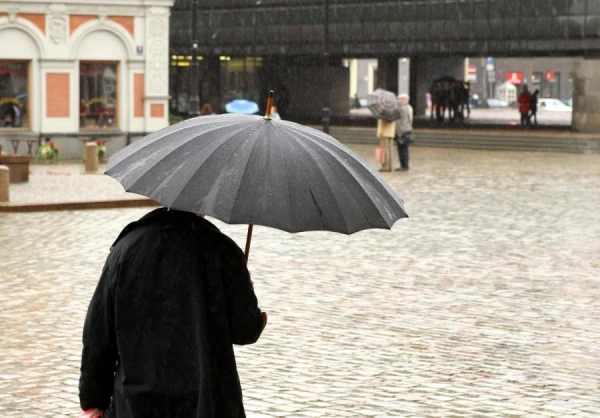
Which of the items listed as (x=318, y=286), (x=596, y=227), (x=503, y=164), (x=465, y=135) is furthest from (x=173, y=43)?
(x=318, y=286)

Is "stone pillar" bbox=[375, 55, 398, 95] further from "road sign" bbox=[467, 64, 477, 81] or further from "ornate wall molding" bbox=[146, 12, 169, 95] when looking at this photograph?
"road sign" bbox=[467, 64, 477, 81]

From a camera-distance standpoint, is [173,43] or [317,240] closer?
[317,240]

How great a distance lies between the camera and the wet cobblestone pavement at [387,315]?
7.50 m

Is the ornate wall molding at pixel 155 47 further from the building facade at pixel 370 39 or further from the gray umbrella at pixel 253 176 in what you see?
the gray umbrella at pixel 253 176

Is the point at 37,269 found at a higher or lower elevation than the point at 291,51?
lower

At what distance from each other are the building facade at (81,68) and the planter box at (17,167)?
7930mm

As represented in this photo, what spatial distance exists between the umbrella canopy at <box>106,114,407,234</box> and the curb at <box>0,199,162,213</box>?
14.7 m

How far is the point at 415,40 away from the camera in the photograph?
1944 inches


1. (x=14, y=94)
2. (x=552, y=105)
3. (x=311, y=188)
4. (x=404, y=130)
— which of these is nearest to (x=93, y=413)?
(x=311, y=188)

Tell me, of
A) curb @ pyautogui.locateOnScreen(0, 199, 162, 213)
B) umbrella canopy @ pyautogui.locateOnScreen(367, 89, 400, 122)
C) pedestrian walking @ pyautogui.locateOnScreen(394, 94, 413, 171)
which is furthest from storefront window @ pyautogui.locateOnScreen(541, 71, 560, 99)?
curb @ pyautogui.locateOnScreen(0, 199, 162, 213)

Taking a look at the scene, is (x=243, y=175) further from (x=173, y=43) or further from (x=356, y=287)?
(x=173, y=43)

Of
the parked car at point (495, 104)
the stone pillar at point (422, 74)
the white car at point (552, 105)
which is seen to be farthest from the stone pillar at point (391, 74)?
the parked car at point (495, 104)

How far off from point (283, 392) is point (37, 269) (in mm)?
5675

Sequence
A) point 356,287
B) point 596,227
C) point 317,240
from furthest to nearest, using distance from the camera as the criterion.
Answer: point 596,227, point 317,240, point 356,287
